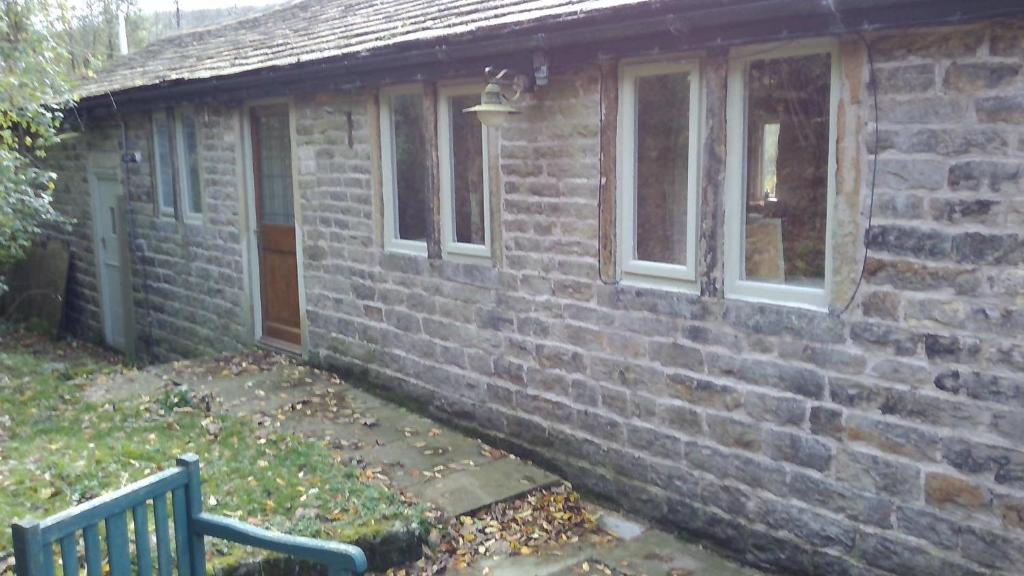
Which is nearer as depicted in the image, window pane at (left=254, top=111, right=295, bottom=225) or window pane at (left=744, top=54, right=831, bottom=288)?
window pane at (left=744, top=54, right=831, bottom=288)

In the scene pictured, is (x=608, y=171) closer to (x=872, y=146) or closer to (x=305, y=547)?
(x=872, y=146)

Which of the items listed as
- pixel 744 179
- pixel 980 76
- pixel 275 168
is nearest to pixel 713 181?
pixel 744 179

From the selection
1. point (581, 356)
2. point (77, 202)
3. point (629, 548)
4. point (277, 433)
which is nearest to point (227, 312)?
point (277, 433)

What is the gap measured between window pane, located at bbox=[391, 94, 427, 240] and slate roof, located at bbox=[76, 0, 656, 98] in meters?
0.57

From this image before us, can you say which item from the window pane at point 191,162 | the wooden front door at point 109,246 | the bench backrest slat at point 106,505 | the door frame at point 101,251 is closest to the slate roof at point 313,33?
the window pane at point 191,162

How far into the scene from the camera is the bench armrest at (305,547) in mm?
3215

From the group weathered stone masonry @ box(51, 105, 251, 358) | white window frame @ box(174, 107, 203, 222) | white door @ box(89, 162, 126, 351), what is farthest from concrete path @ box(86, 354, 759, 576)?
white door @ box(89, 162, 126, 351)

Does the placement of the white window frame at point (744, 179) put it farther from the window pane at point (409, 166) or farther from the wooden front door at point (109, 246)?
the wooden front door at point (109, 246)

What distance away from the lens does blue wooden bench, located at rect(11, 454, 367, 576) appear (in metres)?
2.96

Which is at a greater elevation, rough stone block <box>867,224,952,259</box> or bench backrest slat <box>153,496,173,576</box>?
rough stone block <box>867,224,952,259</box>

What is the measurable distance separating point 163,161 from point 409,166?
183 inches

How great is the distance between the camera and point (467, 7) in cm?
675

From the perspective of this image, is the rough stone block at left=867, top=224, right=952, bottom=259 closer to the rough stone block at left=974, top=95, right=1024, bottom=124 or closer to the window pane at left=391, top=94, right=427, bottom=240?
the rough stone block at left=974, top=95, right=1024, bottom=124

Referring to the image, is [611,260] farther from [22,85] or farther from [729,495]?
[22,85]
